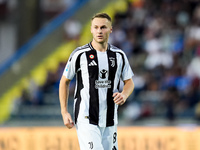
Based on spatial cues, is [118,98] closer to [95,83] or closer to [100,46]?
[95,83]

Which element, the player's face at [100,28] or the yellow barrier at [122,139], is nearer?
the player's face at [100,28]

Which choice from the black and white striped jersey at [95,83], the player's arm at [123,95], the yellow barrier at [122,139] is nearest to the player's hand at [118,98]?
the player's arm at [123,95]

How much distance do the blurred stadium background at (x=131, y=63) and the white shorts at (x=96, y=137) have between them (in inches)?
172

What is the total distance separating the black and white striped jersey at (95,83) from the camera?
5203 mm

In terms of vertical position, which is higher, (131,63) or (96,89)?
(131,63)

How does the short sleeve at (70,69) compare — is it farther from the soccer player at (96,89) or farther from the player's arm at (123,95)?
the player's arm at (123,95)

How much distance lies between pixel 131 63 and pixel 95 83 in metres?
9.33

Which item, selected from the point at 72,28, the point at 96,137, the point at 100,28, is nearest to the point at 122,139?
the point at 96,137

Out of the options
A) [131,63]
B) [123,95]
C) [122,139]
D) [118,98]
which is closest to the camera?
[118,98]

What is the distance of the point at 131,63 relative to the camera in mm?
14461

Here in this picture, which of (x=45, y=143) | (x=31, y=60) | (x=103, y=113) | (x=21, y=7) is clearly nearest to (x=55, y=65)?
(x=31, y=60)

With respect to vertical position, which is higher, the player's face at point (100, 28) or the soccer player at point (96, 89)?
the player's face at point (100, 28)

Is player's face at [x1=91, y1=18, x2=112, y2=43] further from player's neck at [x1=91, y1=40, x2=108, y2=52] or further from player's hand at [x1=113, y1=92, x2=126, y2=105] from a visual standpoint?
player's hand at [x1=113, y1=92, x2=126, y2=105]

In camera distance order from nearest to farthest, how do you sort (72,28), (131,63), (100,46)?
(100,46)
(131,63)
(72,28)
